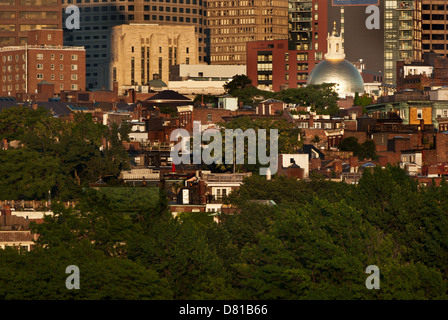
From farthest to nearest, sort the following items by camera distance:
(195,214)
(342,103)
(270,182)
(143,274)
Answer: 1. (342,103)
2. (270,182)
3. (195,214)
4. (143,274)

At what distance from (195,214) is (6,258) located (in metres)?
24.9

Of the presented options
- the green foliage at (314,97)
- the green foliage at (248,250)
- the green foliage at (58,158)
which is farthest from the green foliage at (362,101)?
the green foliage at (248,250)

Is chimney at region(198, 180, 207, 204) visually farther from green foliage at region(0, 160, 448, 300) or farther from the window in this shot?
the window

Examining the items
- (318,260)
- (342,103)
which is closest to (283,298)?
(318,260)

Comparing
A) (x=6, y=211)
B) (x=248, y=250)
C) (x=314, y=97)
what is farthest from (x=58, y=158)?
(x=314, y=97)

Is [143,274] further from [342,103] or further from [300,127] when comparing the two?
[342,103]

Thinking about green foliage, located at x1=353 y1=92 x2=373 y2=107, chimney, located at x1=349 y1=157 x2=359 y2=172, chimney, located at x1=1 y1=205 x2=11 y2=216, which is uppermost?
green foliage, located at x1=353 y1=92 x2=373 y2=107

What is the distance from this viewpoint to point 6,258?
7888 centimetres

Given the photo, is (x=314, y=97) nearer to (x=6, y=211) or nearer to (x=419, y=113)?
(x=419, y=113)

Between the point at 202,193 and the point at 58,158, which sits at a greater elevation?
the point at 58,158

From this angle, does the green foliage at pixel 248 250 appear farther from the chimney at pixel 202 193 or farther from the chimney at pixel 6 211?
the chimney at pixel 202 193

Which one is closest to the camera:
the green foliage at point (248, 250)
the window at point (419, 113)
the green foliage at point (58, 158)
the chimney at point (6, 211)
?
the green foliage at point (248, 250)

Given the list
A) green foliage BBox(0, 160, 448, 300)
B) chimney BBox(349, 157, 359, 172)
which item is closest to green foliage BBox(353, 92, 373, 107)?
chimney BBox(349, 157, 359, 172)

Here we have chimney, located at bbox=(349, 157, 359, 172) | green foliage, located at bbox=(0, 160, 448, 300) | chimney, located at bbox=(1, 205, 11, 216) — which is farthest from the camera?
chimney, located at bbox=(349, 157, 359, 172)
